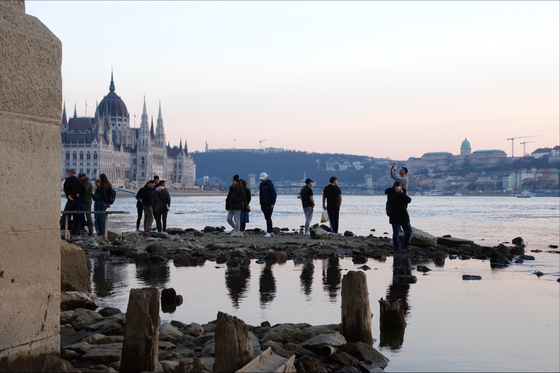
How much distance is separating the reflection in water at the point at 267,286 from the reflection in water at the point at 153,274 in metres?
1.35

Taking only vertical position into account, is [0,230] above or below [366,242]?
above

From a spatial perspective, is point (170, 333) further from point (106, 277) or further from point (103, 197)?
point (103, 197)

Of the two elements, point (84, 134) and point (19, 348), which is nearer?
point (19, 348)

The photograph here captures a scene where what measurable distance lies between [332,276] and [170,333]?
4.83m

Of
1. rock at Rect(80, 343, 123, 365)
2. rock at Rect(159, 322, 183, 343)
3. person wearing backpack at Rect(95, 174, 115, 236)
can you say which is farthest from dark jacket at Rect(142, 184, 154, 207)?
rock at Rect(80, 343, 123, 365)

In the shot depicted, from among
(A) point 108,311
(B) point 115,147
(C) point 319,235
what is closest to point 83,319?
(A) point 108,311

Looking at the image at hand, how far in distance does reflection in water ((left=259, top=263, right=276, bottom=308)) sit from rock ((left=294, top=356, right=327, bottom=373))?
2.77 m

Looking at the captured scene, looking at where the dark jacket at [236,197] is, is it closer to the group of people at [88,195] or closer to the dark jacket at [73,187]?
the group of people at [88,195]

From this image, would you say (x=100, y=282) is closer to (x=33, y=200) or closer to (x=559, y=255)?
(x=33, y=200)

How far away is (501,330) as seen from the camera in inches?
260

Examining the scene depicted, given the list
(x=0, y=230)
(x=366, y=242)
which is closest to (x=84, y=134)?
(x=366, y=242)

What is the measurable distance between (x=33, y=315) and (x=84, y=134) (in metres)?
178

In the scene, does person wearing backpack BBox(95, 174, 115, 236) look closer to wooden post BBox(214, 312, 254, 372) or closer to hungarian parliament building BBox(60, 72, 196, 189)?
wooden post BBox(214, 312, 254, 372)

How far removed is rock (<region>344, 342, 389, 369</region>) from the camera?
530 centimetres
